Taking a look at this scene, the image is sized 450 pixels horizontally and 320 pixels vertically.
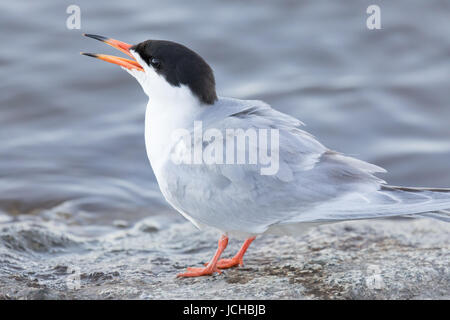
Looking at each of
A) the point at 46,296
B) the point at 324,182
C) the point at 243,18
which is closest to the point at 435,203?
the point at 324,182

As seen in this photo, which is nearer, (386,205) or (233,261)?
(386,205)

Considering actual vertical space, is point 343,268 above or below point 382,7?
below

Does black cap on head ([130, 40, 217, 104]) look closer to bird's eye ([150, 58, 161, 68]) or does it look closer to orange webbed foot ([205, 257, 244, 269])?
bird's eye ([150, 58, 161, 68])

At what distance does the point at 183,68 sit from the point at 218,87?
13.7ft

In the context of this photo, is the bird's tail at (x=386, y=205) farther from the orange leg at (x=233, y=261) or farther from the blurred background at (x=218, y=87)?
the blurred background at (x=218, y=87)

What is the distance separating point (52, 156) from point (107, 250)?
240cm

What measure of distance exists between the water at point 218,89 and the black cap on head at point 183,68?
69.0 inches

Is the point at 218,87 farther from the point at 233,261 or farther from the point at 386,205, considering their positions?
the point at 386,205

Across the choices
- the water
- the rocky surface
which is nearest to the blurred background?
the water

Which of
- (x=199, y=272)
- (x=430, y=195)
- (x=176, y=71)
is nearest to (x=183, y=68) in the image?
(x=176, y=71)

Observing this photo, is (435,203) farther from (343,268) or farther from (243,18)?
(243,18)

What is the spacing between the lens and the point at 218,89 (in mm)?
8141

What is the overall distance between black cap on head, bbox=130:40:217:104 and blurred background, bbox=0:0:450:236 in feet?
6.76

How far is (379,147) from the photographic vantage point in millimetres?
7293
